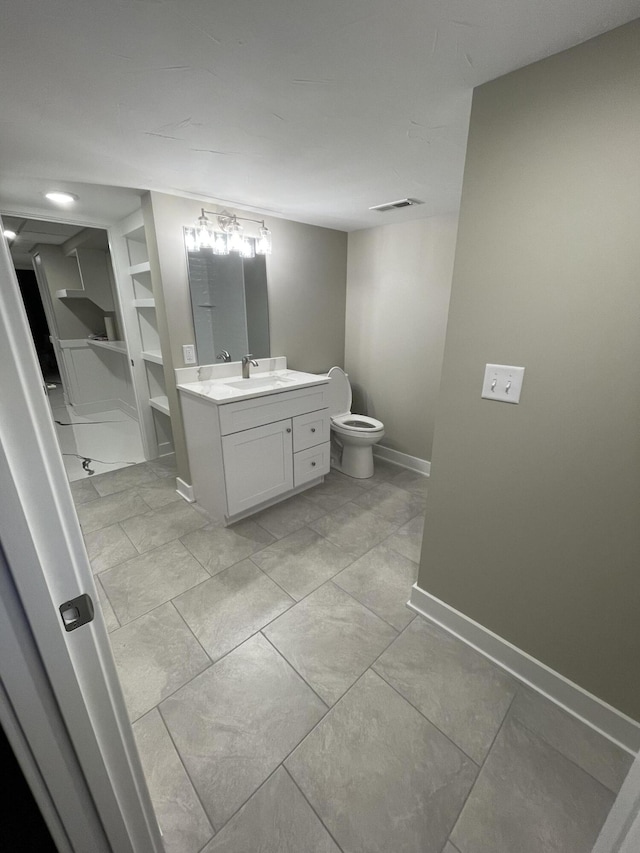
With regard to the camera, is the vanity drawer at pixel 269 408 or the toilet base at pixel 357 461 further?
the toilet base at pixel 357 461

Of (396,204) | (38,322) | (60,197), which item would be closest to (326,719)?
(396,204)

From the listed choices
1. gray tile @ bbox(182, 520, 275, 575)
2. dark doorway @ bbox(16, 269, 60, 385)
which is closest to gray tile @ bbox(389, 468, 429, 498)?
gray tile @ bbox(182, 520, 275, 575)

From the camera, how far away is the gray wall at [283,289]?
211cm

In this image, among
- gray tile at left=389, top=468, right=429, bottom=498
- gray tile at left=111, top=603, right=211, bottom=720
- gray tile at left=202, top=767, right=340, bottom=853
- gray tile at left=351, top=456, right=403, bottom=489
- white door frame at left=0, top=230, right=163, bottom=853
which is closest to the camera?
white door frame at left=0, top=230, right=163, bottom=853

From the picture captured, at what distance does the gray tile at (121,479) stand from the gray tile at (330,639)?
1.83 m

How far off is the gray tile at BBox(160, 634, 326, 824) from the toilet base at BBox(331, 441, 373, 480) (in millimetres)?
1669

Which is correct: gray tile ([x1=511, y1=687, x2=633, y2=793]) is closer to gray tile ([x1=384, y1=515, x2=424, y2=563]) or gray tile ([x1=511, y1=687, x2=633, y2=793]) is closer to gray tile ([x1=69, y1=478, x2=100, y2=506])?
gray tile ([x1=384, y1=515, x2=424, y2=563])

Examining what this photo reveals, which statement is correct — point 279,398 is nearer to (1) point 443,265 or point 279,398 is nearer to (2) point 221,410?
(2) point 221,410

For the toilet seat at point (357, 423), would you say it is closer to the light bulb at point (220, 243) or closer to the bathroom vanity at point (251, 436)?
the bathroom vanity at point (251, 436)

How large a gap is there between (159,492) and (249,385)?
1105mm

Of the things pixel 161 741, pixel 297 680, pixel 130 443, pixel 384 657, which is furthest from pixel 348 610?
pixel 130 443

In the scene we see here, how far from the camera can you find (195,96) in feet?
3.64

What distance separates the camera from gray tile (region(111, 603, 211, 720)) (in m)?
1.31

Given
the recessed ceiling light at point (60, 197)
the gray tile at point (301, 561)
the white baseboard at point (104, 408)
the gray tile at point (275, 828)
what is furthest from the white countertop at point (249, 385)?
the white baseboard at point (104, 408)
